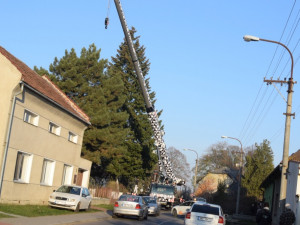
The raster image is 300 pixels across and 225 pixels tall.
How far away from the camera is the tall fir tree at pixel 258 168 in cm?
5472

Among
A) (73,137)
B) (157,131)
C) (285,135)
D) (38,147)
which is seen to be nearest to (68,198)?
(38,147)

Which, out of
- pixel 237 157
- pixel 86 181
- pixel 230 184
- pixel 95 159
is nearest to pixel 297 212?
pixel 86 181

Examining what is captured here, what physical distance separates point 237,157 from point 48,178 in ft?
235

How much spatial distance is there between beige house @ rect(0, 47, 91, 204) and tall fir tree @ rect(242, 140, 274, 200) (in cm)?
2993

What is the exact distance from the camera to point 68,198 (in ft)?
79.4

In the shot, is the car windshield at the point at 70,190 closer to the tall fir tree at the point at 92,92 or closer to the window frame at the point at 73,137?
the window frame at the point at 73,137

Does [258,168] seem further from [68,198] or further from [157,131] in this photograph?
[68,198]

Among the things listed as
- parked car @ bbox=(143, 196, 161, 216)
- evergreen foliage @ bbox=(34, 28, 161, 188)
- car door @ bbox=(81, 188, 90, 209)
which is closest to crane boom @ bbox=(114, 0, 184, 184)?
evergreen foliage @ bbox=(34, 28, 161, 188)

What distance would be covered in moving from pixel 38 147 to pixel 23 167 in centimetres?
155

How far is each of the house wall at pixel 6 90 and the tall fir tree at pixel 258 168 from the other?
3935cm

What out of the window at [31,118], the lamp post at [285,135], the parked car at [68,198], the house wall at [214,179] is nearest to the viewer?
the lamp post at [285,135]

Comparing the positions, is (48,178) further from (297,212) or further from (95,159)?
(297,212)

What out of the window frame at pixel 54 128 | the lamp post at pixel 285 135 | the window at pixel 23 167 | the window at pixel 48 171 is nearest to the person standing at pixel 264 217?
the lamp post at pixel 285 135

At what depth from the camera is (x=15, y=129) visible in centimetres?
2178
